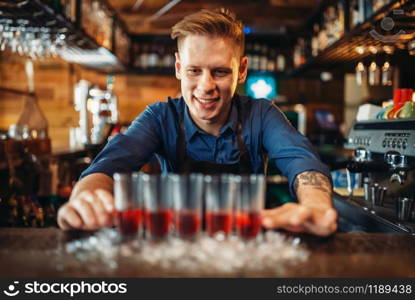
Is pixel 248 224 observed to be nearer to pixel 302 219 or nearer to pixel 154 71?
pixel 302 219

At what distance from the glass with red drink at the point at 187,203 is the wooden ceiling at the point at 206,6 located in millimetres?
6125

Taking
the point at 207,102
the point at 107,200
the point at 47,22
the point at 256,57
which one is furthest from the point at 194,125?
the point at 256,57

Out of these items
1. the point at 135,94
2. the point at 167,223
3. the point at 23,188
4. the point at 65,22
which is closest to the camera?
the point at 167,223

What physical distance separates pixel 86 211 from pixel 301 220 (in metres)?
0.49

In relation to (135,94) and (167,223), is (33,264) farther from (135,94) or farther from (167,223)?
(135,94)

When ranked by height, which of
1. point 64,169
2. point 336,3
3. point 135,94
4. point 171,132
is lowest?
point 64,169

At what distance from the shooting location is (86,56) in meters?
5.45

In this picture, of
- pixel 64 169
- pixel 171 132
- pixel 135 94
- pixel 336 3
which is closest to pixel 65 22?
pixel 64 169

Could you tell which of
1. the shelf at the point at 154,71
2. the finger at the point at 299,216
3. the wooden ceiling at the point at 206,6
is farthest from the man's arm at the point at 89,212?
the wooden ceiling at the point at 206,6

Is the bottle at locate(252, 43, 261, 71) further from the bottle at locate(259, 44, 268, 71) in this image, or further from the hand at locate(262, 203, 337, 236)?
the hand at locate(262, 203, 337, 236)

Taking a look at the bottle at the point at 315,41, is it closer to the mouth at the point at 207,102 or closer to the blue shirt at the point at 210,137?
the blue shirt at the point at 210,137

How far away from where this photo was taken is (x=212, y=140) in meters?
1.88

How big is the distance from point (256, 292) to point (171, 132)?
115cm

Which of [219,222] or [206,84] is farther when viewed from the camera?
[206,84]
